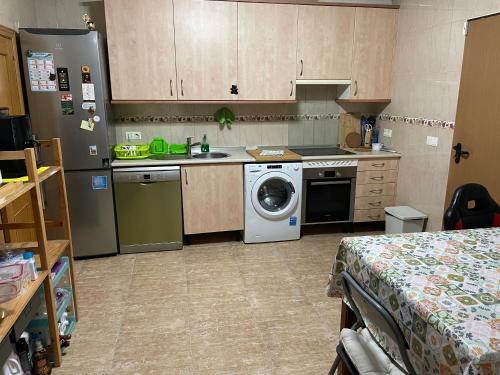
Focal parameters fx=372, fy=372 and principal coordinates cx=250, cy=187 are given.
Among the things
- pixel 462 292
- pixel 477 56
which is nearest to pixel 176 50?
pixel 477 56

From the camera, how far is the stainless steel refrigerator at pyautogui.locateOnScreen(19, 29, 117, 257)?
2951 mm

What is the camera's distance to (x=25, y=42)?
2.89 meters

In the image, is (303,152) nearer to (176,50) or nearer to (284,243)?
(284,243)

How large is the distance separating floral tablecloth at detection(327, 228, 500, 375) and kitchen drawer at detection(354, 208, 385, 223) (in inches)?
82.3

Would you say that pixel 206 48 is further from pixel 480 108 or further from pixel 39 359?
pixel 39 359

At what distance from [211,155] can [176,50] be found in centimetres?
108

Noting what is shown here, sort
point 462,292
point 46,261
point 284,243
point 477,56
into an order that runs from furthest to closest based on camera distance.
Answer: point 284,243
point 477,56
point 46,261
point 462,292

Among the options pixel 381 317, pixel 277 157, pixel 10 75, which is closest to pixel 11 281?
pixel 381 317

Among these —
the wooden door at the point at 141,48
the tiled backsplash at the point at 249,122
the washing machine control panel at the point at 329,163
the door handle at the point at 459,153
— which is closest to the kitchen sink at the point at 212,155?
the tiled backsplash at the point at 249,122

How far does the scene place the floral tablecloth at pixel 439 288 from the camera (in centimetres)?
106

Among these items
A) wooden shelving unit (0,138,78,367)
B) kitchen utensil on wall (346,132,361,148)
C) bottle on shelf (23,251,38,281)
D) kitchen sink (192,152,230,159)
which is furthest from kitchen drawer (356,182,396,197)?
bottle on shelf (23,251,38,281)

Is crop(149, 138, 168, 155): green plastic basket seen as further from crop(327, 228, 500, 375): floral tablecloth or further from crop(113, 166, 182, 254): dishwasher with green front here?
crop(327, 228, 500, 375): floral tablecloth

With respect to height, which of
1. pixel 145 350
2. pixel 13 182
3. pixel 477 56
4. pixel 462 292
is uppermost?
pixel 477 56

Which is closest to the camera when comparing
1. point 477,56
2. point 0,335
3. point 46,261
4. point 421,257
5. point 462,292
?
point 462,292
